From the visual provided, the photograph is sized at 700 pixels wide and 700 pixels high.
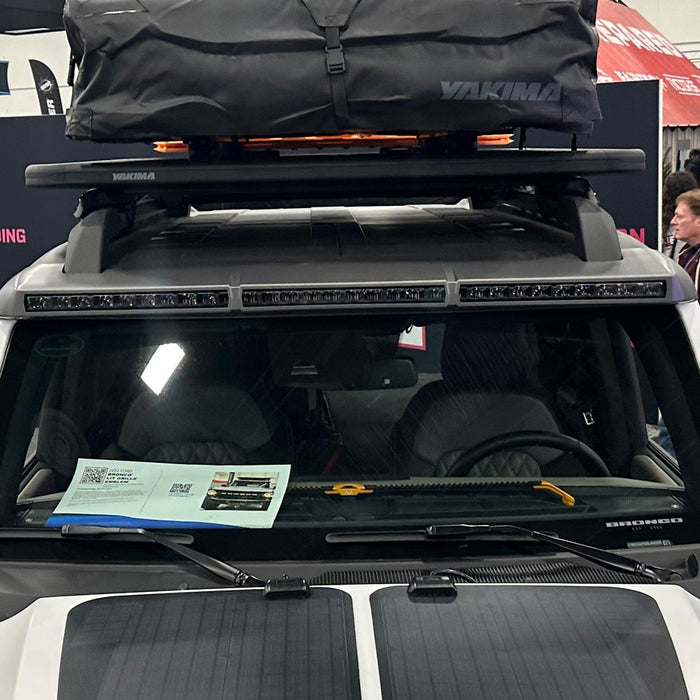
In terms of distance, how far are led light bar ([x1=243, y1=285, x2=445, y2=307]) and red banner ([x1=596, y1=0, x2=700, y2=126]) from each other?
32.5 feet

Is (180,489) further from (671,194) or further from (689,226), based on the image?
(671,194)

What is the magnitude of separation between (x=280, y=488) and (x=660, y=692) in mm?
974

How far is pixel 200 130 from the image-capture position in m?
2.31

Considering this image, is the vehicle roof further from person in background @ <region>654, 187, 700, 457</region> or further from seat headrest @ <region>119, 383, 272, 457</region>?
person in background @ <region>654, 187, 700, 457</region>

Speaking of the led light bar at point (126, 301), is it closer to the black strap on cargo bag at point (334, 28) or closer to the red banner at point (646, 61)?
the black strap on cargo bag at point (334, 28)

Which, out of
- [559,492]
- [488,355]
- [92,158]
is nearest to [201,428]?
[488,355]

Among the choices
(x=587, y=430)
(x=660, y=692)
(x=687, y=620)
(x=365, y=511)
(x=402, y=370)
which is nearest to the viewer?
(x=660, y=692)

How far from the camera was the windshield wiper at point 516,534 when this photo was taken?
2.16m

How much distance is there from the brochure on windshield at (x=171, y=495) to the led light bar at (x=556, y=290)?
0.62m

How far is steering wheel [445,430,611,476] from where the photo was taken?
2.54m

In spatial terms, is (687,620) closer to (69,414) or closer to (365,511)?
(365,511)

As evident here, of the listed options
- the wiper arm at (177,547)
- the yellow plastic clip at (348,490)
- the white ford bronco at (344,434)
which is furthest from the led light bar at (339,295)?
the wiper arm at (177,547)

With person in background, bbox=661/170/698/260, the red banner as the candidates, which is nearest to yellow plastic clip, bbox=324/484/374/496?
person in background, bbox=661/170/698/260

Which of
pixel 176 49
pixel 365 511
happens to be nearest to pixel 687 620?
pixel 365 511
